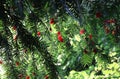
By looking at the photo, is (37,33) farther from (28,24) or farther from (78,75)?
(78,75)

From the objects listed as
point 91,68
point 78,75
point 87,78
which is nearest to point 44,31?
point 87,78

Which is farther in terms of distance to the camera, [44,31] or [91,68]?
[91,68]

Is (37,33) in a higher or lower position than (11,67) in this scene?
higher

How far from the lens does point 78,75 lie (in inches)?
141

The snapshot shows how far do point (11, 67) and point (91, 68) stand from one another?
8.79ft

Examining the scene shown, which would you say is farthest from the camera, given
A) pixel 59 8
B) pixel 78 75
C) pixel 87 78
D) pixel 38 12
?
pixel 78 75

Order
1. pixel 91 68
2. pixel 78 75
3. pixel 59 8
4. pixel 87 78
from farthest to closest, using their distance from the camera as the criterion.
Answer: pixel 91 68
pixel 78 75
pixel 87 78
pixel 59 8

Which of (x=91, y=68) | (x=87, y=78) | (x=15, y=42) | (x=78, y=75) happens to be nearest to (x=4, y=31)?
(x=15, y=42)

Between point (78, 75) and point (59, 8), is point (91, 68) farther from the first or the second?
point (59, 8)

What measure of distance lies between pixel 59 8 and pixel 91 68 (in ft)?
9.20

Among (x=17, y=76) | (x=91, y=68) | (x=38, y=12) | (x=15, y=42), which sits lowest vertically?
(x=91, y=68)

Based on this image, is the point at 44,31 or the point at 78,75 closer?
the point at 44,31

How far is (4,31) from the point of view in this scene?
4.13 feet

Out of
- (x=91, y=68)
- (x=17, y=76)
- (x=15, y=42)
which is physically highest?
(x=15, y=42)
